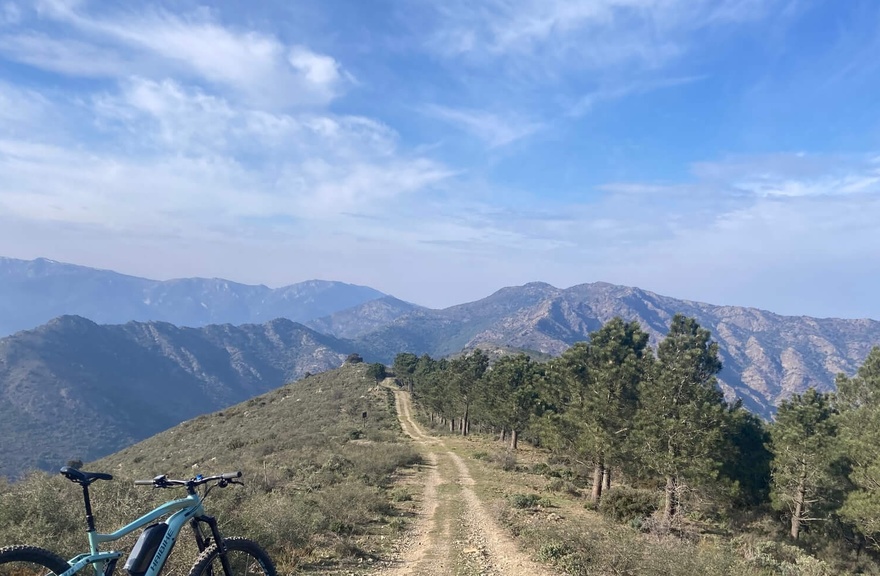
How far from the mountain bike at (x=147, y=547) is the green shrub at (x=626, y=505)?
20.9 meters

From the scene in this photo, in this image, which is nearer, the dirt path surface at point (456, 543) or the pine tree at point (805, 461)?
the dirt path surface at point (456, 543)

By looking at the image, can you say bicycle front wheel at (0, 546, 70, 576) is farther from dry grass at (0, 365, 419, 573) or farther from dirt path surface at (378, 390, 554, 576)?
dirt path surface at (378, 390, 554, 576)

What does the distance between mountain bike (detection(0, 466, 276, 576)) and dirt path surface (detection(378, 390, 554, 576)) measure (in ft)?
24.7

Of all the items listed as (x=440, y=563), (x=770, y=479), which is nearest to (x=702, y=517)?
(x=770, y=479)

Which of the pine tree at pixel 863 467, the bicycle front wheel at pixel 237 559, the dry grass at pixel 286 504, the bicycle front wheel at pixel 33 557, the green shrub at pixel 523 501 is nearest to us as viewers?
the bicycle front wheel at pixel 33 557

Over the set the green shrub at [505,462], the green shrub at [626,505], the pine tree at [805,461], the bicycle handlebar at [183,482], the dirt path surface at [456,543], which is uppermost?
the bicycle handlebar at [183,482]

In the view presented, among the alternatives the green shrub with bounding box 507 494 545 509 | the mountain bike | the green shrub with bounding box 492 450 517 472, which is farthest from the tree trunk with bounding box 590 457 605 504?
the mountain bike

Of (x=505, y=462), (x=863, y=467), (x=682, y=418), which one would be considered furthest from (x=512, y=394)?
(x=863, y=467)

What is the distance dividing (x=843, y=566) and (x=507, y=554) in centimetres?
1920

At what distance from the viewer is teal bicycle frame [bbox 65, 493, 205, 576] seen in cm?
432

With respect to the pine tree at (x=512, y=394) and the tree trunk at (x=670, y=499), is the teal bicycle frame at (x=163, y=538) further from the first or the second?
the pine tree at (x=512, y=394)

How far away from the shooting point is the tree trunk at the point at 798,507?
23.4m

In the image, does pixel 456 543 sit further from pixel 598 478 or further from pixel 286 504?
pixel 598 478

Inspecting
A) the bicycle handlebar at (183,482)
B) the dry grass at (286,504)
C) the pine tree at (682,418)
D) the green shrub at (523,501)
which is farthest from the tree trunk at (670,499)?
the bicycle handlebar at (183,482)
